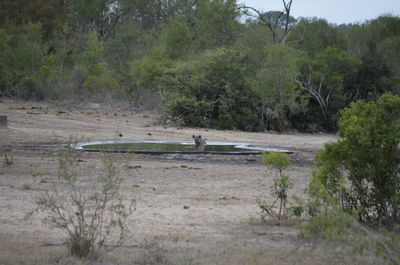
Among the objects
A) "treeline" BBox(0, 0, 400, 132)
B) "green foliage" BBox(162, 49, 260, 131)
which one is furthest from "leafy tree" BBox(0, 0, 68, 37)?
"green foliage" BBox(162, 49, 260, 131)

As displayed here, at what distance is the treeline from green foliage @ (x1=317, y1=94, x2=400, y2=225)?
21.8 meters

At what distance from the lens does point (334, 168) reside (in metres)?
9.57

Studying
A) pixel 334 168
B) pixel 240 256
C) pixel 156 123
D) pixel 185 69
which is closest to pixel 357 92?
pixel 185 69

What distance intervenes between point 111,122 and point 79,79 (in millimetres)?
14727

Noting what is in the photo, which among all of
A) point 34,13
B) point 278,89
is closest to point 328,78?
point 278,89

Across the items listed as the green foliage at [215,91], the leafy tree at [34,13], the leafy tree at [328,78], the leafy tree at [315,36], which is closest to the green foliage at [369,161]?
the green foliage at [215,91]

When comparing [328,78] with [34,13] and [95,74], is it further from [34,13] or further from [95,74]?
[34,13]

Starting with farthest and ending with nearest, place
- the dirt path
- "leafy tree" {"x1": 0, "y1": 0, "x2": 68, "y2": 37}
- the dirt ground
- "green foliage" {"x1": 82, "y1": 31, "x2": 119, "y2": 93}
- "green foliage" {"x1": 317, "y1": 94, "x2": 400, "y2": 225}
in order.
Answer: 1. "leafy tree" {"x1": 0, "y1": 0, "x2": 68, "y2": 37}
2. "green foliage" {"x1": 82, "y1": 31, "x2": 119, "y2": 93}
3. "green foliage" {"x1": 317, "y1": 94, "x2": 400, "y2": 225}
4. the dirt path
5. the dirt ground

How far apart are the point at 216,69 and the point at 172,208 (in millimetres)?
23322

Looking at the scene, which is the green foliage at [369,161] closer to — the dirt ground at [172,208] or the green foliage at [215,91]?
the dirt ground at [172,208]

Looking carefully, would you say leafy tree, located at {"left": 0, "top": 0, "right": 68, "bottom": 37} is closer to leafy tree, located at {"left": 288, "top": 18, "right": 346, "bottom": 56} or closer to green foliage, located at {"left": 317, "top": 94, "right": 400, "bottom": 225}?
leafy tree, located at {"left": 288, "top": 18, "right": 346, "bottom": 56}

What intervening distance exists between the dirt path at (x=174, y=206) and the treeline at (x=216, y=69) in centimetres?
874

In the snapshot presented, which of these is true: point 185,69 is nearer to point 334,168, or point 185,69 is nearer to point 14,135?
point 14,135

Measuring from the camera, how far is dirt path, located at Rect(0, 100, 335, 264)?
24.4ft
